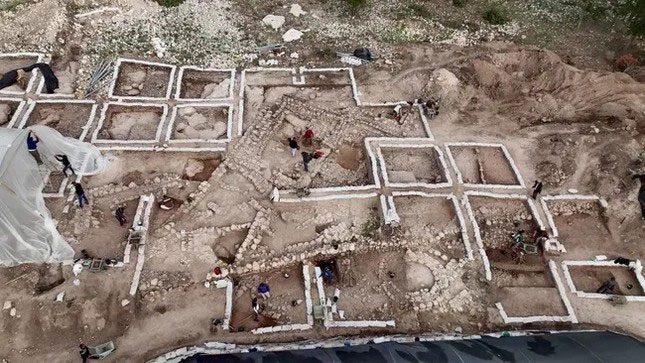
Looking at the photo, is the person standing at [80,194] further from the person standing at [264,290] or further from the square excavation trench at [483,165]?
the square excavation trench at [483,165]

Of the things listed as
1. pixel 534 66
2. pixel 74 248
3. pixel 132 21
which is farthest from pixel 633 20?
pixel 74 248

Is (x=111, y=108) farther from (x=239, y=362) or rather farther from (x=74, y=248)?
(x=239, y=362)

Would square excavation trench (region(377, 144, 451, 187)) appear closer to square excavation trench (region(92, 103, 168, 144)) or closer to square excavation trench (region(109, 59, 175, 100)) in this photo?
square excavation trench (region(92, 103, 168, 144))

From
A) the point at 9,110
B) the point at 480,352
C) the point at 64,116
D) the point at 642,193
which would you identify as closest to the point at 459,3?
the point at 642,193

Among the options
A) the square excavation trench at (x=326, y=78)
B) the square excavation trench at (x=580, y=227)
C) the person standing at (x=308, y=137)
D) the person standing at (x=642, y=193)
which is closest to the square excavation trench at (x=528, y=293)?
the square excavation trench at (x=580, y=227)

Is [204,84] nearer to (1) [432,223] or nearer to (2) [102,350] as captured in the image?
(1) [432,223]

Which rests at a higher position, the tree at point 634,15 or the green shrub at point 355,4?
the tree at point 634,15

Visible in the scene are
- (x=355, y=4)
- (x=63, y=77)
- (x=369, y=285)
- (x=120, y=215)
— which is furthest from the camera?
(x=355, y=4)
